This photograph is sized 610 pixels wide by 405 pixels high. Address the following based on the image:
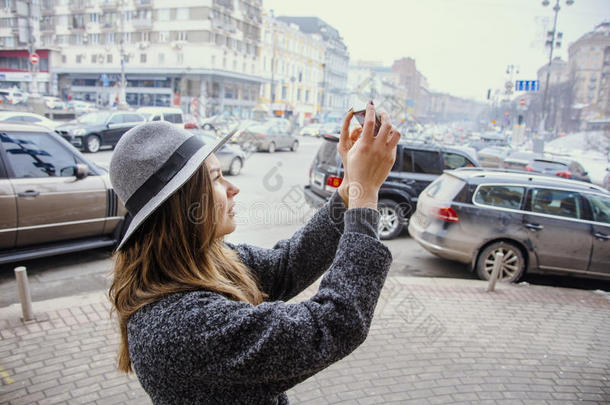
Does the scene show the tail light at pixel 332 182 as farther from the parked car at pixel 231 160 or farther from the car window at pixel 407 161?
the parked car at pixel 231 160

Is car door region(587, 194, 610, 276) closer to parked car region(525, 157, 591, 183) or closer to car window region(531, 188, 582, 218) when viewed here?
car window region(531, 188, 582, 218)

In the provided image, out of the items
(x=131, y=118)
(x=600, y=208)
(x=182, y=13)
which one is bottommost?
(x=600, y=208)

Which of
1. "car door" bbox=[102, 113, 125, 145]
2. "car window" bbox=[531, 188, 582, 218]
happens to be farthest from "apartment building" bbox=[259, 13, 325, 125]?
"car window" bbox=[531, 188, 582, 218]

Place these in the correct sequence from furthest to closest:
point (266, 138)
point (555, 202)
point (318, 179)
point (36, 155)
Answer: point (266, 138) < point (318, 179) < point (555, 202) < point (36, 155)

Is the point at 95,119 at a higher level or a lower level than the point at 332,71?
lower

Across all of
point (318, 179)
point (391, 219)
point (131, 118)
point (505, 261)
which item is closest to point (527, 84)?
point (391, 219)

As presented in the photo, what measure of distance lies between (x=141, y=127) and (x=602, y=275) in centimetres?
719

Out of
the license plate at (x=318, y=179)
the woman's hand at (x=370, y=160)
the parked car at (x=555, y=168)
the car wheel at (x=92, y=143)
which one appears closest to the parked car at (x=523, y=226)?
the license plate at (x=318, y=179)

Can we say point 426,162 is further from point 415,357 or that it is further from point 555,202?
point 415,357

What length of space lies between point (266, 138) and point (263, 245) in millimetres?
16312

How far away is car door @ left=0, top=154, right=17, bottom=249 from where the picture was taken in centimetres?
502

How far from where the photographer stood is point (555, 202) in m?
6.31

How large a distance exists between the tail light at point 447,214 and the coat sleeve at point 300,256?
5.28 meters

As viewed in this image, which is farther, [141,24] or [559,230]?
[141,24]
